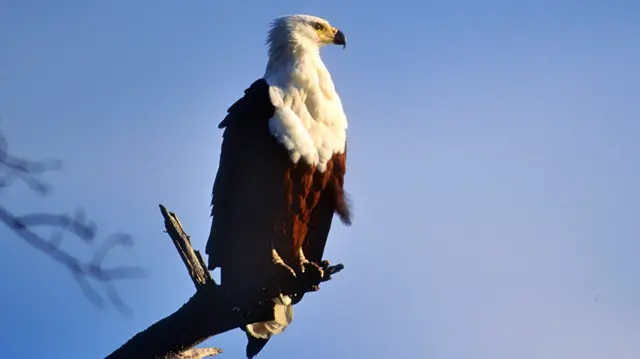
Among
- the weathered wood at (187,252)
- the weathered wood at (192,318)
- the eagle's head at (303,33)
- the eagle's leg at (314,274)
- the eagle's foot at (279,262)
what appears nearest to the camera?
the weathered wood at (192,318)

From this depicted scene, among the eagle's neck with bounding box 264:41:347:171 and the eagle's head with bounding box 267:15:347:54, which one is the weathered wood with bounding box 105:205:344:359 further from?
the eagle's head with bounding box 267:15:347:54

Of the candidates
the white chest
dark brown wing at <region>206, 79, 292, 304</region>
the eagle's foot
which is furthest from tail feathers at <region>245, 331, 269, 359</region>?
the white chest

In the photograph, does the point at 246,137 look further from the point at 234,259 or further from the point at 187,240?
the point at 187,240

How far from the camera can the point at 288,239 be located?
5.05m

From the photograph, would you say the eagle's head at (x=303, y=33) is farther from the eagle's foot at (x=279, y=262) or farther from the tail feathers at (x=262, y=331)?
the tail feathers at (x=262, y=331)

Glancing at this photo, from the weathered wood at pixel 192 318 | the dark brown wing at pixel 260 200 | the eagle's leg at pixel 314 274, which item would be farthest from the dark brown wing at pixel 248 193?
the weathered wood at pixel 192 318

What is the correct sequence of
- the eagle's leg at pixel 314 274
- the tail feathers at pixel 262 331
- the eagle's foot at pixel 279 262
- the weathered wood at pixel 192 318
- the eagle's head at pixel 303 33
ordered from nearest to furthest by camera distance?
the weathered wood at pixel 192 318, the eagle's leg at pixel 314 274, the eagle's foot at pixel 279 262, the tail feathers at pixel 262 331, the eagle's head at pixel 303 33

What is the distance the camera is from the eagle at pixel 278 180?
4.95m

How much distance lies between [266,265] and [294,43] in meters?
1.31

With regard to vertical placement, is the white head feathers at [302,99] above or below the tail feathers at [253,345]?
above

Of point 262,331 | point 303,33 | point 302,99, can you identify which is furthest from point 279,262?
point 303,33

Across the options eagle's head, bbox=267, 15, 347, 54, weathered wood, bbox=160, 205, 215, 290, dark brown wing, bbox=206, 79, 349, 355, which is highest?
eagle's head, bbox=267, 15, 347, 54

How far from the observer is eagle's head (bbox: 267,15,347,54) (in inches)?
218

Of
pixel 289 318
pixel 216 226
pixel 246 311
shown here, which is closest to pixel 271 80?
pixel 216 226
